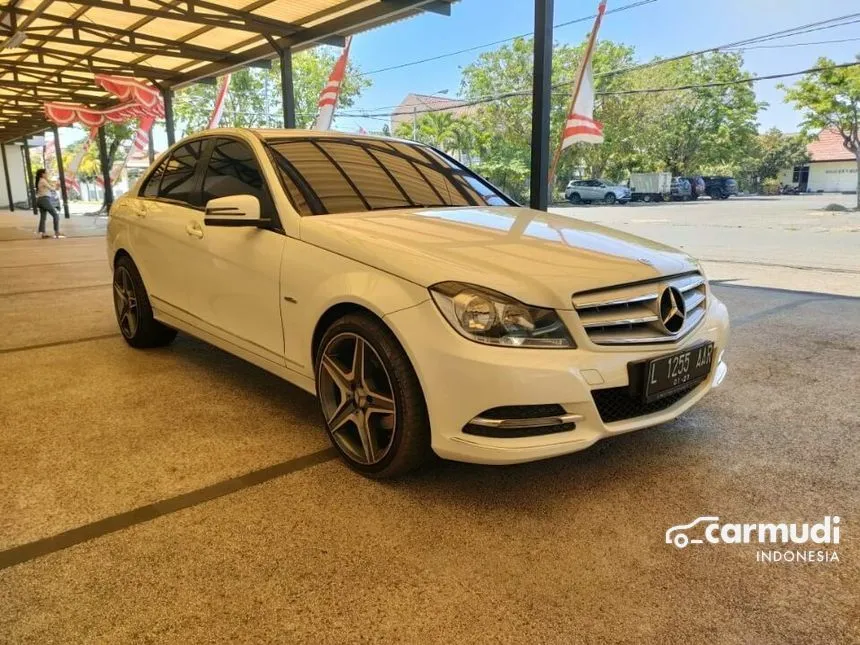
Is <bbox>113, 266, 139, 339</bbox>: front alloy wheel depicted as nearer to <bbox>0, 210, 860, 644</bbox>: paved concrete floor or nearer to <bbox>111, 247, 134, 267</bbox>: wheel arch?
<bbox>111, 247, 134, 267</bbox>: wheel arch

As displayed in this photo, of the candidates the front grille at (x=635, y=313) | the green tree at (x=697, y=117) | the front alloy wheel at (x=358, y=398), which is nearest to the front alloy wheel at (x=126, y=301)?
the front alloy wheel at (x=358, y=398)

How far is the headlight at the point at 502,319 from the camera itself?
2.06 m

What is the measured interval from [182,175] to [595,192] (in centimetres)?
3081

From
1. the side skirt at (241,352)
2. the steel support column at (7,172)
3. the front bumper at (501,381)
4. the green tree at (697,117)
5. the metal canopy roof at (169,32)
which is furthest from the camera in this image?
the steel support column at (7,172)

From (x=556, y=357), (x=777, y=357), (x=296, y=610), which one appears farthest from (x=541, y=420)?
(x=777, y=357)

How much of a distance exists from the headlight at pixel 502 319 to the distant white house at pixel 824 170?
50.4m

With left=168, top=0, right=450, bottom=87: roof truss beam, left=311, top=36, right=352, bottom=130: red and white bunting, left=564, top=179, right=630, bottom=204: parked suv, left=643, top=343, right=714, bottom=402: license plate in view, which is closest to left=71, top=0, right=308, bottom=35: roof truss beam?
left=168, top=0, right=450, bottom=87: roof truss beam

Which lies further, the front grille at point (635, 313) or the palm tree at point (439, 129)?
the palm tree at point (439, 129)

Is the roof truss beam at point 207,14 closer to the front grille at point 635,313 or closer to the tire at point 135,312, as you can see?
the tire at point 135,312

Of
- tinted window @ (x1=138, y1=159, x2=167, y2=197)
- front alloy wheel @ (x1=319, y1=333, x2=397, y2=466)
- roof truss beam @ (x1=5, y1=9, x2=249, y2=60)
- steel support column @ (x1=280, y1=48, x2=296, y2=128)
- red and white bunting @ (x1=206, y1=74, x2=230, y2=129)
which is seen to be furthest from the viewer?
red and white bunting @ (x1=206, y1=74, x2=230, y2=129)

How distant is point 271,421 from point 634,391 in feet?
5.93

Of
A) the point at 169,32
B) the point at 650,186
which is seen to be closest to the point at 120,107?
the point at 169,32

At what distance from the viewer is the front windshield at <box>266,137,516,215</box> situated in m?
2.92

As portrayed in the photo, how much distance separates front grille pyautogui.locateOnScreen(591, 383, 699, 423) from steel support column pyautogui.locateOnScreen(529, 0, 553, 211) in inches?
164
